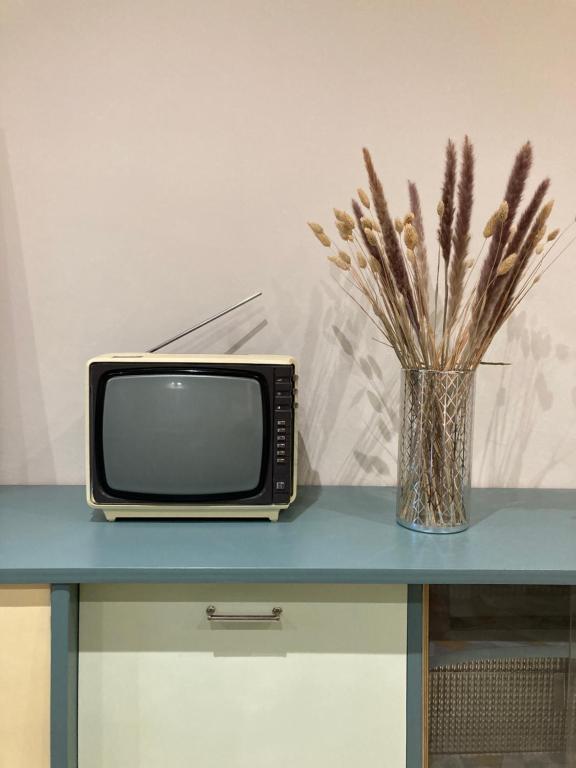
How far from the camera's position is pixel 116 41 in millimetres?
1278

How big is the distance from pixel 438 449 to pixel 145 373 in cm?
49

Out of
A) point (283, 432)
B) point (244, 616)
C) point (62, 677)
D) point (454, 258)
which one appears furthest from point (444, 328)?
point (62, 677)

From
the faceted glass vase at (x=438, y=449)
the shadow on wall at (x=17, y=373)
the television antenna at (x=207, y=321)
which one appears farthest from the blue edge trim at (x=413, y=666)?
the shadow on wall at (x=17, y=373)

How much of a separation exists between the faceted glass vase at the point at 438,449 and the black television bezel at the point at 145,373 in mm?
232

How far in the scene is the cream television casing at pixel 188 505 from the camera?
107 cm

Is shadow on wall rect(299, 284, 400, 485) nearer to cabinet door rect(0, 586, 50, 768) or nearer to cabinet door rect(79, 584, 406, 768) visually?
cabinet door rect(79, 584, 406, 768)

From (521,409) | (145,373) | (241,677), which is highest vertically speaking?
(145,373)

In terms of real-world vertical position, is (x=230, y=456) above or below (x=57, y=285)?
below

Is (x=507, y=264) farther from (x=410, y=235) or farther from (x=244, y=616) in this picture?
(x=244, y=616)

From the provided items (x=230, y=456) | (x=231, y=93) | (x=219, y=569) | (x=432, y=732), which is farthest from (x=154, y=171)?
(x=432, y=732)

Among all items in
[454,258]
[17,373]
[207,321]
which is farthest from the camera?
[17,373]

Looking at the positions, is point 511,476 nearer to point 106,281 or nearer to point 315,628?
point 315,628

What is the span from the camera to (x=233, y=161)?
1305mm

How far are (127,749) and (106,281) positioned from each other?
82cm
